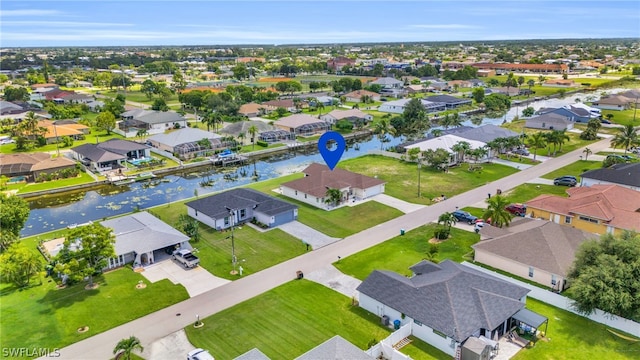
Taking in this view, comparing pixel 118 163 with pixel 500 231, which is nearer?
pixel 500 231

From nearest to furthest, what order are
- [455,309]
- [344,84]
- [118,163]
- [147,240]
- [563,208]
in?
[455,309] → [147,240] → [563,208] → [118,163] → [344,84]

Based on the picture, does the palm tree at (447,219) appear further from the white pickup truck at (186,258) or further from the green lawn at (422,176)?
the white pickup truck at (186,258)

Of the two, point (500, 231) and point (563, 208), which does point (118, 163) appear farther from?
point (563, 208)

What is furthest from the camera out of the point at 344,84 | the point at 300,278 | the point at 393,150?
the point at 344,84

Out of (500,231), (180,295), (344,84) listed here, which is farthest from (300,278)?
(344,84)

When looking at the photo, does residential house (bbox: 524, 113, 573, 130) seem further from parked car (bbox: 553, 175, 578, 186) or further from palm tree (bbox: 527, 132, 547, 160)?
parked car (bbox: 553, 175, 578, 186)
